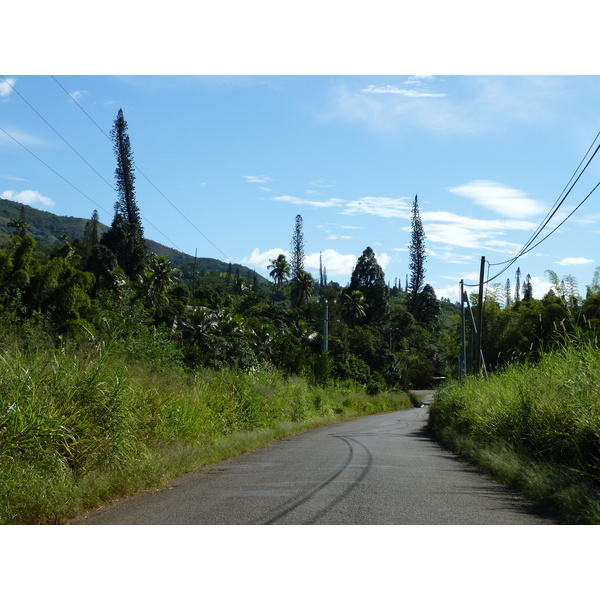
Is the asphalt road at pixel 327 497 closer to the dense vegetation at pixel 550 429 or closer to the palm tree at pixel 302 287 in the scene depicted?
the dense vegetation at pixel 550 429

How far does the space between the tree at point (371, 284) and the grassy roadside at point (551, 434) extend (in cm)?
8353

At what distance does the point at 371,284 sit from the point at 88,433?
94662mm

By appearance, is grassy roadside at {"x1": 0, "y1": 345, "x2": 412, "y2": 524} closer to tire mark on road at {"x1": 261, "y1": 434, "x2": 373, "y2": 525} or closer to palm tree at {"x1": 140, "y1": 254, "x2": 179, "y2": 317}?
tire mark on road at {"x1": 261, "y1": 434, "x2": 373, "y2": 525}

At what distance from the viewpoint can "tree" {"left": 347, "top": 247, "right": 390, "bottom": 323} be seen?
10162cm

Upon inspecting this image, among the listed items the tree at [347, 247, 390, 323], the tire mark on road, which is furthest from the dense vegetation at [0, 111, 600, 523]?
the tree at [347, 247, 390, 323]

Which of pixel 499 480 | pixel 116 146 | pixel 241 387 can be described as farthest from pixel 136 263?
pixel 499 480

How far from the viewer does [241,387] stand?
74.9 feet

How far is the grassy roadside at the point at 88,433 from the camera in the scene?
8133 millimetres

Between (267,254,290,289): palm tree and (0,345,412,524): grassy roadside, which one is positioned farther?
(267,254,290,289): palm tree

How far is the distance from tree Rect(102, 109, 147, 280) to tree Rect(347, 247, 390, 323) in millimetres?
Answer: 35477

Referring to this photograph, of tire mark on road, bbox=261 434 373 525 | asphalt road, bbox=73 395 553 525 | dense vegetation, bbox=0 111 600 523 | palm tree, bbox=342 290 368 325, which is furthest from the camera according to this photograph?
palm tree, bbox=342 290 368 325

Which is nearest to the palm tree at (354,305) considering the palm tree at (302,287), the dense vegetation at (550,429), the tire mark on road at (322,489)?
the palm tree at (302,287)

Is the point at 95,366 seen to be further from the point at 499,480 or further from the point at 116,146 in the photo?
the point at 116,146

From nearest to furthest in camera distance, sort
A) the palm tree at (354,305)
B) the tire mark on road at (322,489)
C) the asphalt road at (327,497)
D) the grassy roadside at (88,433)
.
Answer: the tire mark on road at (322,489)
the asphalt road at (327,497)
the grassy roadside at (88,433)
the palm tree at (354,305)
